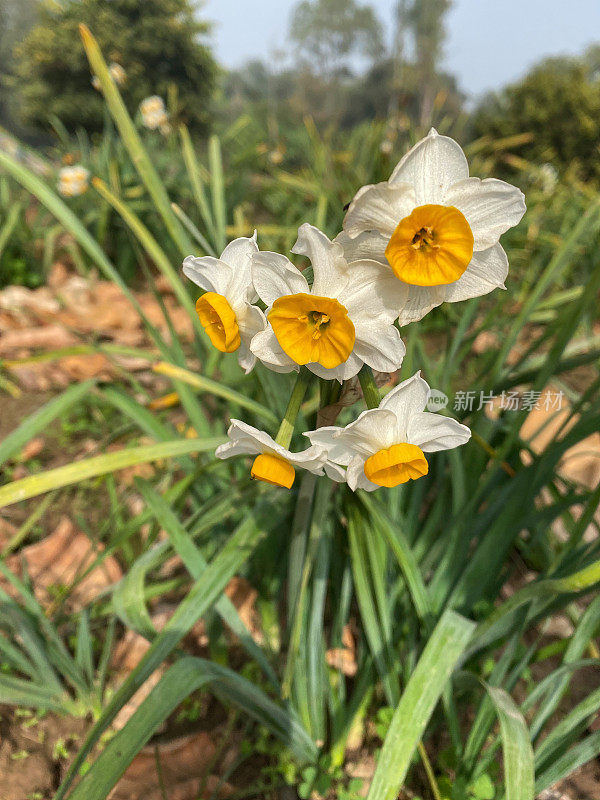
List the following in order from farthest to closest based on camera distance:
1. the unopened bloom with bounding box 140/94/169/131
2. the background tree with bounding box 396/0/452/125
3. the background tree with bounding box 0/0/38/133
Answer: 1. the background tree with bounding box 396/0/452/125
2. the background tree with bounding box 0/0/38/133
3. the unopened bloom with bounding box 140/94/169/131

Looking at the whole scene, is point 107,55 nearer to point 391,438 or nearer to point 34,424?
point 34,424

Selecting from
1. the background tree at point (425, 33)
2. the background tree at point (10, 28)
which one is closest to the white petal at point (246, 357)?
the background tree at point (10, 28)

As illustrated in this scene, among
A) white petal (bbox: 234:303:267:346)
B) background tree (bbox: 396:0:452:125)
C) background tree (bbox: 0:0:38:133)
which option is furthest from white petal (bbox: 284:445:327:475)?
background tree (bbox: 396:0:452:125)

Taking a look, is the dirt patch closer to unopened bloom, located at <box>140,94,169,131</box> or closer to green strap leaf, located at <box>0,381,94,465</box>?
green strap leaf, located at <box>0,381,94,465</box>

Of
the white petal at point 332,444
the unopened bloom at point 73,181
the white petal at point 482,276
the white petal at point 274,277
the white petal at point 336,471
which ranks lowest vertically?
the white petal at point 336,471

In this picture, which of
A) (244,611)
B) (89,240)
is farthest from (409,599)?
(89,240)

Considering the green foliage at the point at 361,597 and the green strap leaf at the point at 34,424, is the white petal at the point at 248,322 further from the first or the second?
the green strap leaf at the point at 34,424
